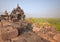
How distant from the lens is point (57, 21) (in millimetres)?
4348

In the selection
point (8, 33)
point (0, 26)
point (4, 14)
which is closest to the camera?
point (8, 33)

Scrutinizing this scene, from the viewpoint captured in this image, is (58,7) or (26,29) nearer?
(26,29)

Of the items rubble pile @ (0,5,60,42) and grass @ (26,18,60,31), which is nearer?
rubble pile @ (0,5,60,42)

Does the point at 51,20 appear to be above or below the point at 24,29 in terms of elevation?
above

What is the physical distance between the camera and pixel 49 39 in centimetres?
407

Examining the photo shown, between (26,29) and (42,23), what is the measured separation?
2.01 ft

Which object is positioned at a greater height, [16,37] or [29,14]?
[29,14]

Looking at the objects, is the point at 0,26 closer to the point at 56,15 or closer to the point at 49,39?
the point at 49,39

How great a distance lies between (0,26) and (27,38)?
71 cm

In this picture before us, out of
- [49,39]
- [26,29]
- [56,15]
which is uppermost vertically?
[56,15]

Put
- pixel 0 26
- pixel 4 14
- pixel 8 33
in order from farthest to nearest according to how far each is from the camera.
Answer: pixel 4 14 → pixel 0 26 → pixel 8 33

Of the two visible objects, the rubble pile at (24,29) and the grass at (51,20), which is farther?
the grass at (51,20)

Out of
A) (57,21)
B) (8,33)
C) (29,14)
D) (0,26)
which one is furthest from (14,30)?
(57,21)

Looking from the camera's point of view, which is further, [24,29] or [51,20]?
[51,20]
